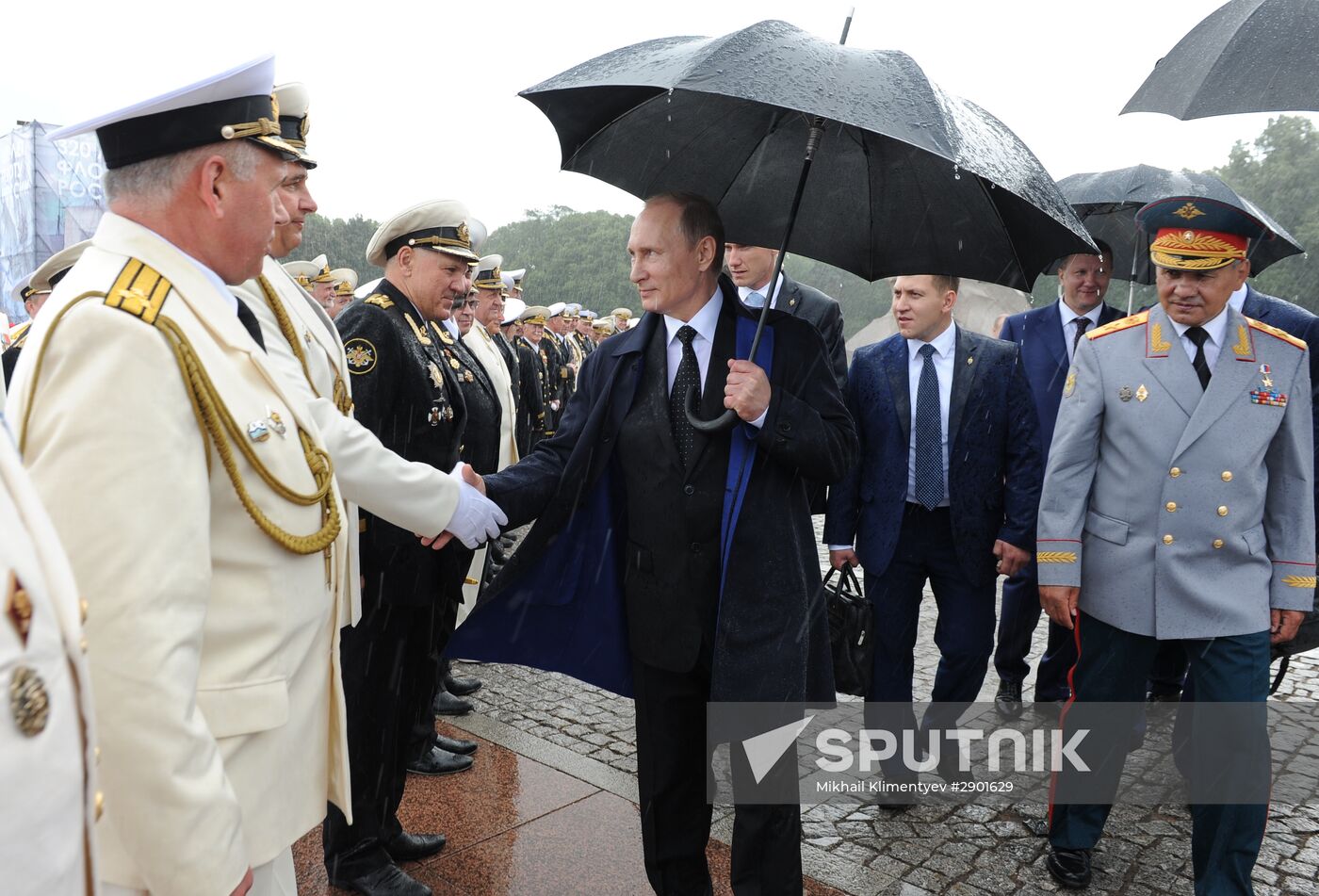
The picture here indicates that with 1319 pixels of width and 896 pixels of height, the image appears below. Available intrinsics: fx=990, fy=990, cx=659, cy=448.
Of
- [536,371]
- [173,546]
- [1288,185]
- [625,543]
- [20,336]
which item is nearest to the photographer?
[173,546]

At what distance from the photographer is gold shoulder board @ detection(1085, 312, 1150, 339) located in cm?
370

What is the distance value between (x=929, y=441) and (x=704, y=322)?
5.24 ft

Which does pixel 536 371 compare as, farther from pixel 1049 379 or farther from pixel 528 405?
pixel 1049 379

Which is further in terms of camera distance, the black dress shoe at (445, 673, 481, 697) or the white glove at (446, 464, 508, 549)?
the black dress shoe at (445, 673, 481, 697)

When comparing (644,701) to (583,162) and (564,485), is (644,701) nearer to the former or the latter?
(564,485)

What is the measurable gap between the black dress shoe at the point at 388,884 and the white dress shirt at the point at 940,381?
249 cm

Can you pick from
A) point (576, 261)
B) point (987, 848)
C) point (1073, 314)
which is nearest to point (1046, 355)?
point (1073, 314)

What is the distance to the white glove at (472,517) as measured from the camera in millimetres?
2789

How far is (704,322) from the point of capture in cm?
312

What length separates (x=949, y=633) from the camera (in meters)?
4.32

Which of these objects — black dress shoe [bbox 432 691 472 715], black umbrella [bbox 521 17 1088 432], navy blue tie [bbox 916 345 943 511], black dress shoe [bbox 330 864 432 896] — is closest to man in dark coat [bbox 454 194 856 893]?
black umbrella [bbox 521 17 1088 432]

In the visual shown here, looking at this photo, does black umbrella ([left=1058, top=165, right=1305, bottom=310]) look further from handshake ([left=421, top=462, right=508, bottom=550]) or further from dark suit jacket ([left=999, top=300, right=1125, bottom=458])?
handshake ([left=421, top=462, right=508, bottom=550])

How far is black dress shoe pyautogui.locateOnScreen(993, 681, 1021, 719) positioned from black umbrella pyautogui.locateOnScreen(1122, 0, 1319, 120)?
3133 mm

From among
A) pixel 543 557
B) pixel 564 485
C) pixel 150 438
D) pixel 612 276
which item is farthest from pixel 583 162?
pixel 612 276
